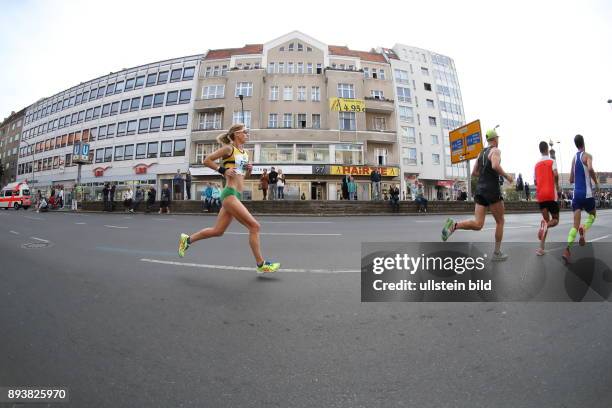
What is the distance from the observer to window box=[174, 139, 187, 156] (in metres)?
33.8

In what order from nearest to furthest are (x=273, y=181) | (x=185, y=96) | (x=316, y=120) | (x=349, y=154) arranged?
(x=273, y=181)
(x=349, y=154)
(x=316, y=120)
(x=185, y=96)

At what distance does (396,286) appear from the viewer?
2896mm

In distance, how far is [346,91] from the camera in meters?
32.8

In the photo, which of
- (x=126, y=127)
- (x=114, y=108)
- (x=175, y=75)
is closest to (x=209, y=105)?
(x=175, y=75)

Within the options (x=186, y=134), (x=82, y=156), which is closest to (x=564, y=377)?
(x=82, y=156)

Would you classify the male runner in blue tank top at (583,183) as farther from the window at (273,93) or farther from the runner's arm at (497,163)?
the window at (273,93)

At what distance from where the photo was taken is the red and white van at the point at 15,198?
2986 centimetres

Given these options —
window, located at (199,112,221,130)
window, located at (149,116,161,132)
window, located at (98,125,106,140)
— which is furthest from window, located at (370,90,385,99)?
window, located at (98,125,106,140)

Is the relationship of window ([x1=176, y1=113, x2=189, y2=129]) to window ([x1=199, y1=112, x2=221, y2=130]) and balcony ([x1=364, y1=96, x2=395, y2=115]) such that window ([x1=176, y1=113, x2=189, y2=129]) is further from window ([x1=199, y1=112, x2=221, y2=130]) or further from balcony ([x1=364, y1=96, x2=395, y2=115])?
balcony ([x1=364, y1=96, x2=395, y2=115])

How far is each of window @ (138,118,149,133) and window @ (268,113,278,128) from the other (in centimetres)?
1686

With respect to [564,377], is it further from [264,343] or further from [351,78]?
[351,78]

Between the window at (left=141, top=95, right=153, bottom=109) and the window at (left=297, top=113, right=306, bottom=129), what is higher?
the window at (left=141, top=95, right=153, bottom=109)

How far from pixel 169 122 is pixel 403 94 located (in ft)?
104

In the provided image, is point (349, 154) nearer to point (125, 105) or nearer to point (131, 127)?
point (131, 127)
